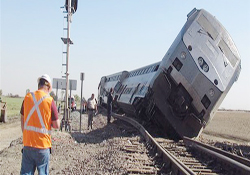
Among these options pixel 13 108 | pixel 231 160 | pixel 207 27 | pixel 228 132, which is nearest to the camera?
pixel 231 160

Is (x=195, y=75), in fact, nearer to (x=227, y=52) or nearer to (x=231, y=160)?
(x=227, y=52)

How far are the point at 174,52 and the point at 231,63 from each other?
1827 millimetres

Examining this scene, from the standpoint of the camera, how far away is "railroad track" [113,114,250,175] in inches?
260

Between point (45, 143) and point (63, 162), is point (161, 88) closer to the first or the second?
point (63, 162)

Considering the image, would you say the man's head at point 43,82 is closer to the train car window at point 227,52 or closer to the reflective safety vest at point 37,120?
the reflective safety vest at point 37,120

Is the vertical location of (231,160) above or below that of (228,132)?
below

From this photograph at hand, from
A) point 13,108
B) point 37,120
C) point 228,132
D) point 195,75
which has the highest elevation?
point 13,108

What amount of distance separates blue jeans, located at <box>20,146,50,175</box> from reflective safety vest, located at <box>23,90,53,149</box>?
2.6 inches

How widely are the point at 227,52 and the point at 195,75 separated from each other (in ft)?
4.36

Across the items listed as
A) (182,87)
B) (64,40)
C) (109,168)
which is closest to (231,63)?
(182,87)

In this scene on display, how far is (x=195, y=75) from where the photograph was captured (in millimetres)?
10352

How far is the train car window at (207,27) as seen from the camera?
10523mm

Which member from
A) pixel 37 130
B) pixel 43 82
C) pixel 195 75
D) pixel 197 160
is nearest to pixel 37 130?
pixel 37 130

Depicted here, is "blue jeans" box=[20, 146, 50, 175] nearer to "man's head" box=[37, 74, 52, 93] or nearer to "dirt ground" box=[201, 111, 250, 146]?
"man's head" box=[37, 74, 52, 93]
